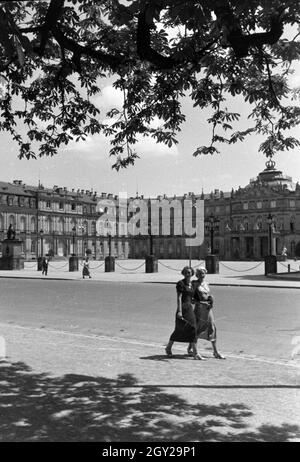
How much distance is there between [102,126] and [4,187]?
85072 mm

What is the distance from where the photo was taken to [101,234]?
11206cm

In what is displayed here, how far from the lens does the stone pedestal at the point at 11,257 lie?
45.6 m

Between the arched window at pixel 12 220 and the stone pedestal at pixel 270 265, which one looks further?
the arched window at pixel 12 220

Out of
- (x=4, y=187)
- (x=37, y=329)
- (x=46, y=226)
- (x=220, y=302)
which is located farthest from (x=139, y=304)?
(x=46, y=226)

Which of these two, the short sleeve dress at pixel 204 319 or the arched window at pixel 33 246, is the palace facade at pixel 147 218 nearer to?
the arched window at pixel 33 246

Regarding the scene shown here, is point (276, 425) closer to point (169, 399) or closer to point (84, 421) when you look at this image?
point (169, 399)

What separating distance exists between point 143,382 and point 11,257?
41.2 meters

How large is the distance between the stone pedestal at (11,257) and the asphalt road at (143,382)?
33.9 meters

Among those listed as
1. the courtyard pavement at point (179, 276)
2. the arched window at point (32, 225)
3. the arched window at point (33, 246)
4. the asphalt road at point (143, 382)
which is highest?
the arched window at point (32, 225)

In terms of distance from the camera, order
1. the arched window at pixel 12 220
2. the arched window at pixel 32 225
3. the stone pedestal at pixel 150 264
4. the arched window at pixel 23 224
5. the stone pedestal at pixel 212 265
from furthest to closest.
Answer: the arched window at pixel 32 225
the arched window at pixel 23 224
the arched window at pixel 12 220
the stone pedestal at pixel 150 264
the stone pedestal at pixel 212 265

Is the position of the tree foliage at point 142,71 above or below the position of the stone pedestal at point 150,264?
above

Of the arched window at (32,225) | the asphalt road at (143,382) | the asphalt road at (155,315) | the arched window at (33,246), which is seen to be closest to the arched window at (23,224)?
the arched window at (32,225)


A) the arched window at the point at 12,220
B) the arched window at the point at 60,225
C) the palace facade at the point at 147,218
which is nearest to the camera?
the arched window at the point at 12,220

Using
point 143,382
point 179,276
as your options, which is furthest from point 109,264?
point 143,382
